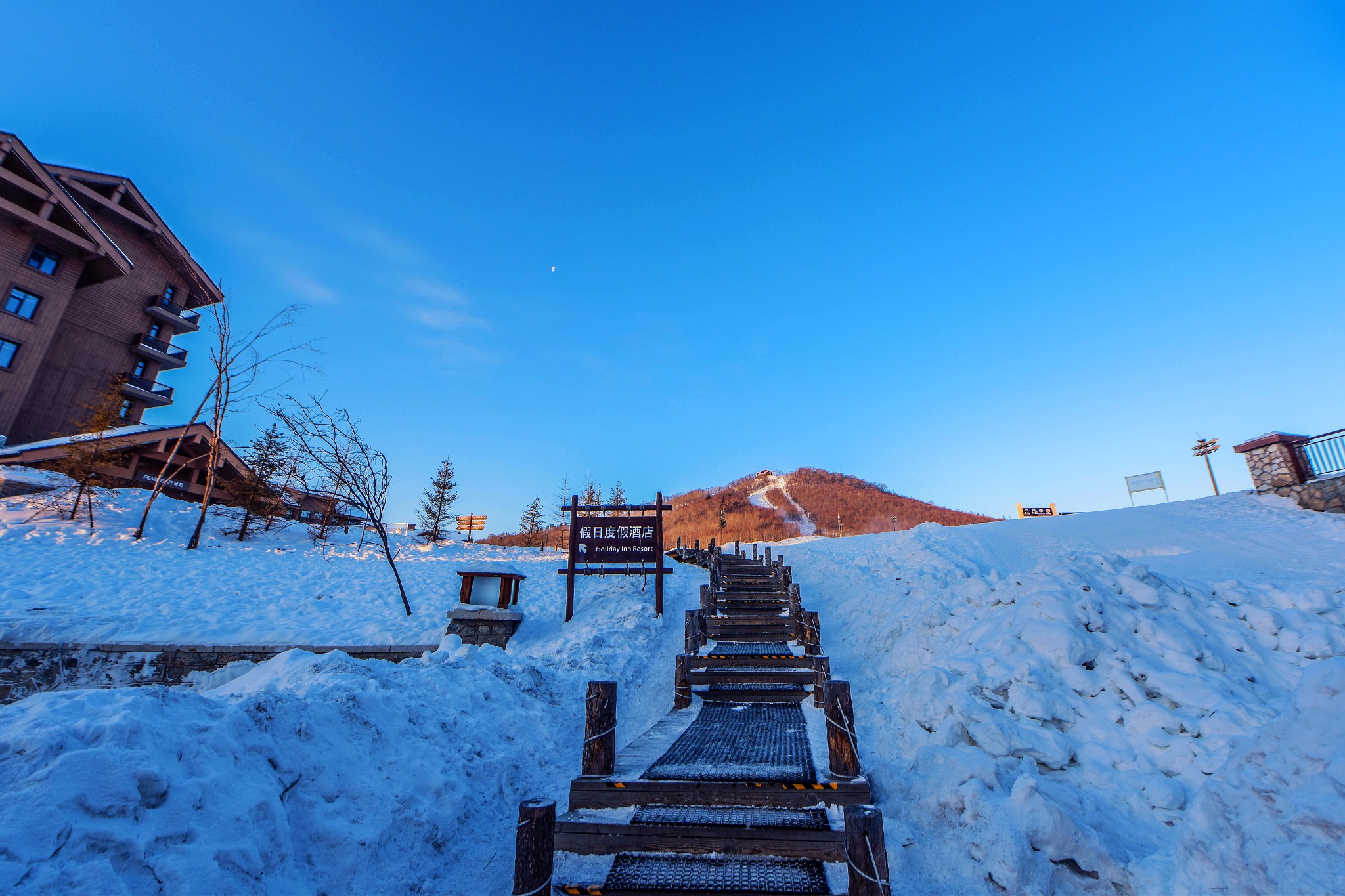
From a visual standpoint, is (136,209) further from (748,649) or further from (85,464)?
(748,649)

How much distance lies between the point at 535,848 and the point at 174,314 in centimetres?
4156

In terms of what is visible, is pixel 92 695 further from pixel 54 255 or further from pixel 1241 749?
pixel 54 255

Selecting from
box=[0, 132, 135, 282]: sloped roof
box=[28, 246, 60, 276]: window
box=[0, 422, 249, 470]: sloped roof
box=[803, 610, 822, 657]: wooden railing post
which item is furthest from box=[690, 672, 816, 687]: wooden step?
box=[28, 246, 60, 276]: window

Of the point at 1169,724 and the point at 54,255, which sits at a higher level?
the point at 54,255

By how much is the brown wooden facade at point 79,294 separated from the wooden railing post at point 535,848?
3203 cm

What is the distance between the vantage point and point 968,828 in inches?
172

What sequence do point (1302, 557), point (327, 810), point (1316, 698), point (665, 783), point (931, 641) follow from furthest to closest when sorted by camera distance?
1. point (1302, 557)
2. point (931, 641)
3. point (665, 783)
4. point (327, 810)
5. point (1316, 698)

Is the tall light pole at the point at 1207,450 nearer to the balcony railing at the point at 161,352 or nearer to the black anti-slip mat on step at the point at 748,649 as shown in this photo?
the black anti-slip mat on step at the point at 748,649

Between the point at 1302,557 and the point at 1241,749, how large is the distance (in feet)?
42.9

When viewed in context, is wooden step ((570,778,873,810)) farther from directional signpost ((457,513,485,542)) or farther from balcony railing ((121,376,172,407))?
balcony railing ((121,376,172,407))

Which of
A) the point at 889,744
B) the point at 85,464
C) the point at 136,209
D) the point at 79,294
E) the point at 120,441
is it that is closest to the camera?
the point at 889,744

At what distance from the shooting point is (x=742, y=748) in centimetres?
574

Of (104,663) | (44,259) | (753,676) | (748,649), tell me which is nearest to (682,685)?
(753,676)

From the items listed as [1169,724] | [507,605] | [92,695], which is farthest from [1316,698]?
[507,605]
